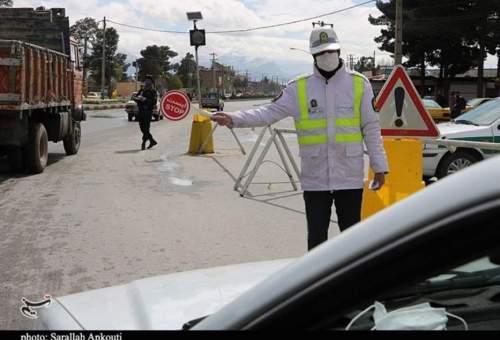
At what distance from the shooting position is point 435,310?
205 centimetres

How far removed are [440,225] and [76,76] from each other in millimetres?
14954

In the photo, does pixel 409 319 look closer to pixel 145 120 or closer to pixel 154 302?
pixel 154 302

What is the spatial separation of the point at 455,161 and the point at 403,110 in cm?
393

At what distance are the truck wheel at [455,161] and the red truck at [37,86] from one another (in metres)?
6.97

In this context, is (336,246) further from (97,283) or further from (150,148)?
(150,148)

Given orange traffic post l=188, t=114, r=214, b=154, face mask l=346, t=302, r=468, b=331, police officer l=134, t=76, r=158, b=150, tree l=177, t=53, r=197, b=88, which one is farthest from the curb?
tree l=177, t=53, r=197, b=88

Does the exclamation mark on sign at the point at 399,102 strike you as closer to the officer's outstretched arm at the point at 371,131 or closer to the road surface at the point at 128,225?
the road surface at the point at 128,225

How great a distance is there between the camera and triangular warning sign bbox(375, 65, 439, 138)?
612cm

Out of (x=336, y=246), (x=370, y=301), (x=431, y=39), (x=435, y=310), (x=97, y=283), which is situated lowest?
(x=97, y=283)

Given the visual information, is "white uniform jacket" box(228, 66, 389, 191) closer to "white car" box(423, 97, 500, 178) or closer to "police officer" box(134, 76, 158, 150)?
"white car" box(423, 97, 500, 178)

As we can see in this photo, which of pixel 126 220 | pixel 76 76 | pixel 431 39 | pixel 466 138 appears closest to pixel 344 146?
pixel 126 220

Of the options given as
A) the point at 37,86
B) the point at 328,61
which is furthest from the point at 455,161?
the point at 37,86

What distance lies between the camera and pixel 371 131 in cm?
424

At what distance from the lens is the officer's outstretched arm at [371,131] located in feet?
13.7
